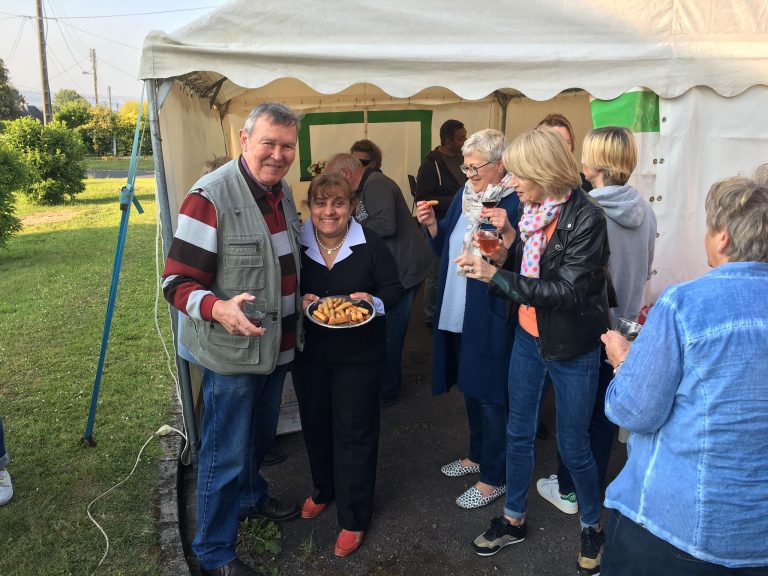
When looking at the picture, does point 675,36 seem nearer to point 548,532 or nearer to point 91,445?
point 548,532

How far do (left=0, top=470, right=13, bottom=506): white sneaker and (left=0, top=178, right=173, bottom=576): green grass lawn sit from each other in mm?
43

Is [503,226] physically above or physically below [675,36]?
below

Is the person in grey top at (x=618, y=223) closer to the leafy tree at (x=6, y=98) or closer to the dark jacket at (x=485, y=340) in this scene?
the dark jacket at (x=485, y=340)

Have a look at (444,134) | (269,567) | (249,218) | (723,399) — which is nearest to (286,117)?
(249,218)

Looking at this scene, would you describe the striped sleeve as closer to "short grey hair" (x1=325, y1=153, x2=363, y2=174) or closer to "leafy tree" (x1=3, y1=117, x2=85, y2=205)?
"short grey hair" (x1=325, y1=153, x2=363, y2=174)

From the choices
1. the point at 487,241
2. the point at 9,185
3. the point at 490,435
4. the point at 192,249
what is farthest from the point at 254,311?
the point at 9,185

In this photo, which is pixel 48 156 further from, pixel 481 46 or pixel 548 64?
pixel 548 64

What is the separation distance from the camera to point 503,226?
2629 millimetres

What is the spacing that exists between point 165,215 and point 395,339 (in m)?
1.93

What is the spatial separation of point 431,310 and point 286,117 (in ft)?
12.8

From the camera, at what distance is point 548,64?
3012 mm

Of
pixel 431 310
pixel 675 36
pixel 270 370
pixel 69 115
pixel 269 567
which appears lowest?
pixel 269 567

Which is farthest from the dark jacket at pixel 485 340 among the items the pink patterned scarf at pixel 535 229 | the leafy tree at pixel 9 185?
the leafy tree at pixel 9 185

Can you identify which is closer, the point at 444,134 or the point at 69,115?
the point at 444,134
